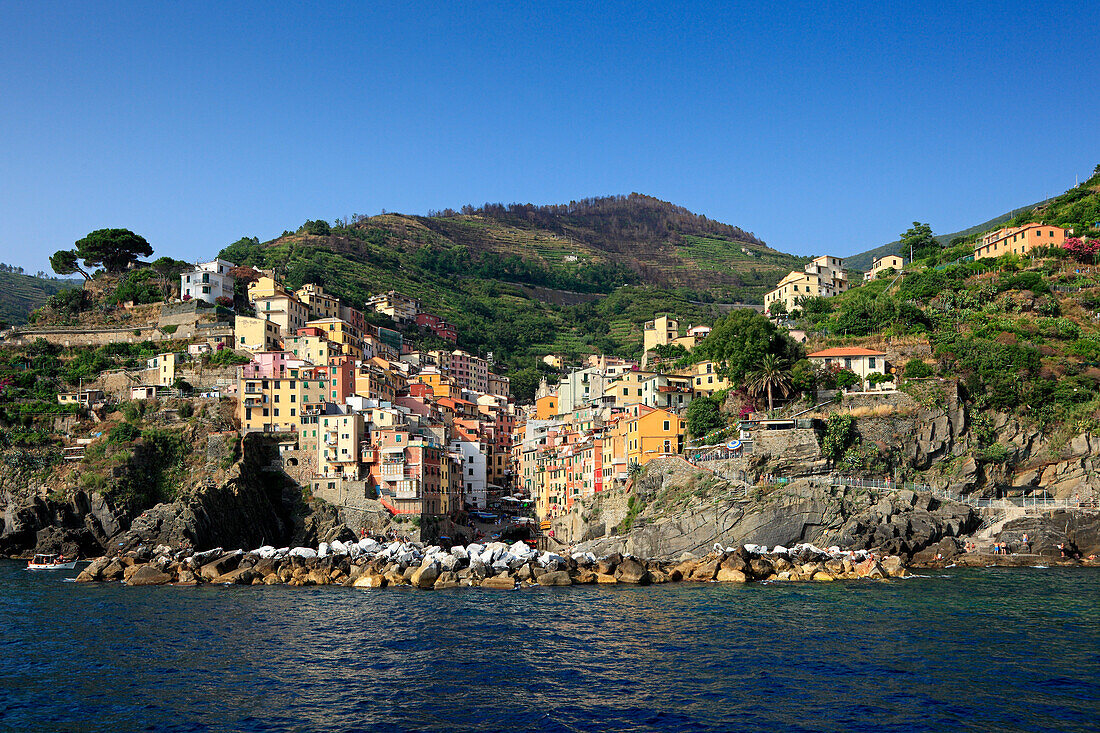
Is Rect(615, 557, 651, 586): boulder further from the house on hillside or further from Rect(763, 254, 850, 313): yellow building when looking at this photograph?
Rect(763, 254, 850, 313): yellow building

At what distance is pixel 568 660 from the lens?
31359 mm

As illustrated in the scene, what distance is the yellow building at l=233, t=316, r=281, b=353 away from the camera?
85.6 meters

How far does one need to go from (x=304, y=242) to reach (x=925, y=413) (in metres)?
118

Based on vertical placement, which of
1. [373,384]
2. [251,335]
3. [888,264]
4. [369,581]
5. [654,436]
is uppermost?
[888,264]

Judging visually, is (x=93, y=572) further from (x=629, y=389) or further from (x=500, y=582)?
(x=629, y=389)

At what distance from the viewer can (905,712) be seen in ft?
79.8

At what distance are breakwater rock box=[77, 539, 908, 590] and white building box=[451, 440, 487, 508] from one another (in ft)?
88.6

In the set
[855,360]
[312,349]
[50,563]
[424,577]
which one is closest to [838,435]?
[855,360]

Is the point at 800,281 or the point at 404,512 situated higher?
the point at 800,281

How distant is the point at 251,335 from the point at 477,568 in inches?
1711

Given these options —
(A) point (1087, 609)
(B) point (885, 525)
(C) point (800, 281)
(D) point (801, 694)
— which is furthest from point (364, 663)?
(C) point (800, 281)

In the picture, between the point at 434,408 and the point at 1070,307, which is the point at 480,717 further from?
the point at 1070,307

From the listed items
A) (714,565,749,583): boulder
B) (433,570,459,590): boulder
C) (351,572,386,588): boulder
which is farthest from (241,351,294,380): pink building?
(714,565,749,583): boulder

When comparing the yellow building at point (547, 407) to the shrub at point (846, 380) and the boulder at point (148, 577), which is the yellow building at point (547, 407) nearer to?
the shrub at point (846, 380)
